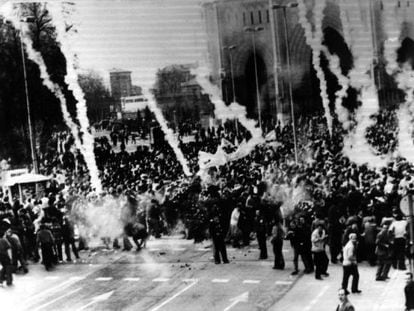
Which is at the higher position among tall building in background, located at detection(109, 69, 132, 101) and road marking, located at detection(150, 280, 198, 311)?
tall building in background, located at detection(109, 69, 132, 101)

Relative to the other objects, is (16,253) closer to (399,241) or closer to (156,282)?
(156,282)

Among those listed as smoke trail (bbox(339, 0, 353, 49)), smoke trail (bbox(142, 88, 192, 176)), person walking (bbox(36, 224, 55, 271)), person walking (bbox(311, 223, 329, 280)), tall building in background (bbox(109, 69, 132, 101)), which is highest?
smoke trail (bbox(339, 0, 353, 49))

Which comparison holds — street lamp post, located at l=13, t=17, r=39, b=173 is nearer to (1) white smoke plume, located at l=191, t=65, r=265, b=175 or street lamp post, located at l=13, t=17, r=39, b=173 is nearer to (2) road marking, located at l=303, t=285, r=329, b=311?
(1) white smoke plume, located at l=191, t=65, r=265, b=175

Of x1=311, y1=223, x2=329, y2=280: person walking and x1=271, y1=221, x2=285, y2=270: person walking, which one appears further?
x1=271, y1=221, x2=285, y2=270: person walking

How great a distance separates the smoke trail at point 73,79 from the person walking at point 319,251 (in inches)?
71.1

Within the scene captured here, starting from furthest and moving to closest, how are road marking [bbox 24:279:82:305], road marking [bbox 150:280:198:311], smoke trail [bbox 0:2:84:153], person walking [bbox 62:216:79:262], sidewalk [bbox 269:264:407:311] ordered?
1. person walking [bbox 62:216:79:262]
2. smoke trail [bbox 0:2:84:153]
3. road marking [bbox 24:279:82:305]
4. road marking [bbox 150:280:198:311]
5. sidewalk [bbox 269:264:407:311]

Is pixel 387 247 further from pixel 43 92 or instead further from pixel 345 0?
pixel 43 92

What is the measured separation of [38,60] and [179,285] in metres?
2.14

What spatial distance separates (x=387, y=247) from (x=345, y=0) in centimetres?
209

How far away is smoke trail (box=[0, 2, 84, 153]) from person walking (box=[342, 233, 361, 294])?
2.29 meters

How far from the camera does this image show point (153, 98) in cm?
673

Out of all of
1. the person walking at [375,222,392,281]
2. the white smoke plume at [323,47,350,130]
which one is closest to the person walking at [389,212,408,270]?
the person walking at [375,222,392,281]

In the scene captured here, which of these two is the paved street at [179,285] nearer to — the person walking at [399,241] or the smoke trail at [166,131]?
the person walking at [399,241]

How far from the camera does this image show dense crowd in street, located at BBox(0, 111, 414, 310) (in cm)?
653
